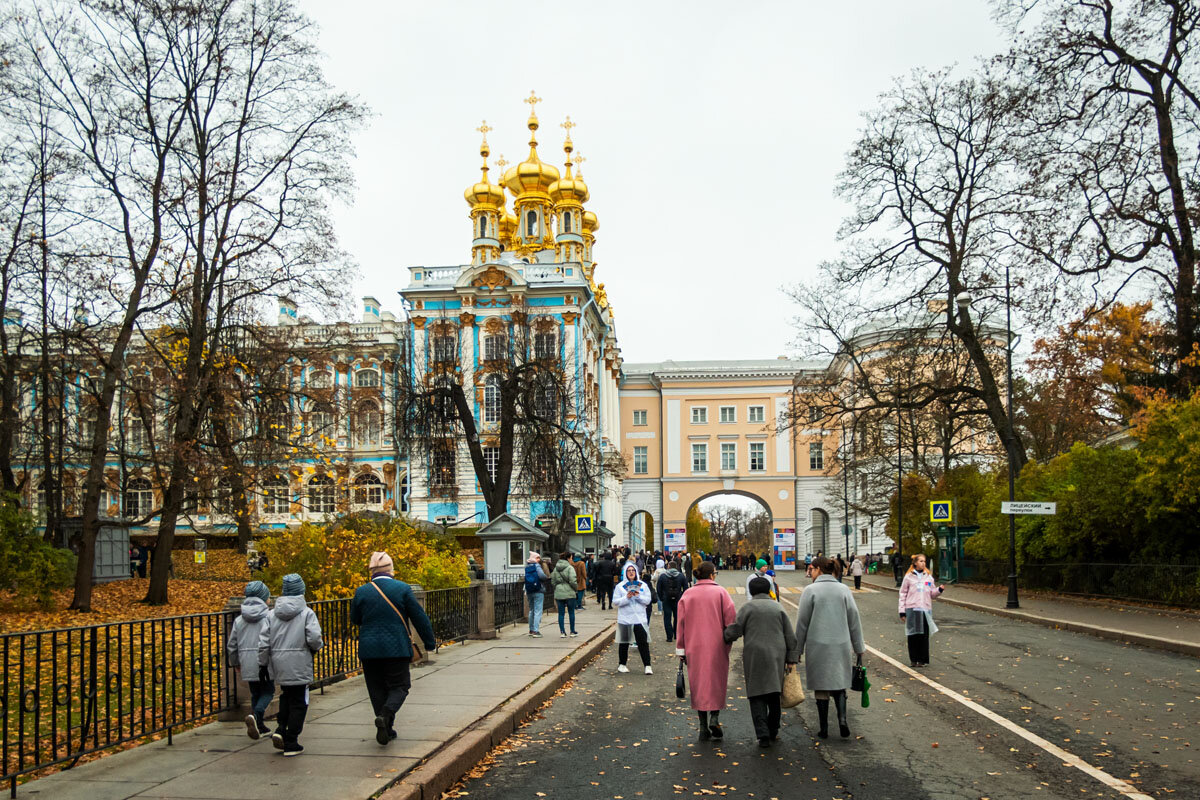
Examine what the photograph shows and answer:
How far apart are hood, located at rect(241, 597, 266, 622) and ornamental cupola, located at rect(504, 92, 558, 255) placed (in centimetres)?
7585

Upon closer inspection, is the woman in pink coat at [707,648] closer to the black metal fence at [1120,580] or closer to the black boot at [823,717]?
the black boot at [823,717]

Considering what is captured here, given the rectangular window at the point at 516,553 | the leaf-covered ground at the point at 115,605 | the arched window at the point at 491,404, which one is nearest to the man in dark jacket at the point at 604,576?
the rectangular window at the point at 516,553

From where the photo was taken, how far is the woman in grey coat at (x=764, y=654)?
947 centimetres

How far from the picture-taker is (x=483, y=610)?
2075 centimetres

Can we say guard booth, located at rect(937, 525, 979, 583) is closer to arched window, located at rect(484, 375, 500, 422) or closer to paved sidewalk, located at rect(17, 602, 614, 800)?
arched window, located at rect(484, 375, 500, 422)

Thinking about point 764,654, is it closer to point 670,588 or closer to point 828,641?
point 828,641

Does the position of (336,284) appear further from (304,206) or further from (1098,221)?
(1098,221)

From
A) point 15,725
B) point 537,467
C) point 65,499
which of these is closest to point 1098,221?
point 537,467

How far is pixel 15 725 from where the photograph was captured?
35.1ft

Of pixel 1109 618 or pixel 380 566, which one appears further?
pixel 1109 618

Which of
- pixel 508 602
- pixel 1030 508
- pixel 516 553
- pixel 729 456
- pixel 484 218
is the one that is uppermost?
pixel 484 218

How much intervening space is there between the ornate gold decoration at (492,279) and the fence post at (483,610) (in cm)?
5002

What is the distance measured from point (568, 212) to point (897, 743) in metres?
73.8

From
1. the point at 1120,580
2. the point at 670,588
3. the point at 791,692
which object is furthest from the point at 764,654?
the point at 1120,580
